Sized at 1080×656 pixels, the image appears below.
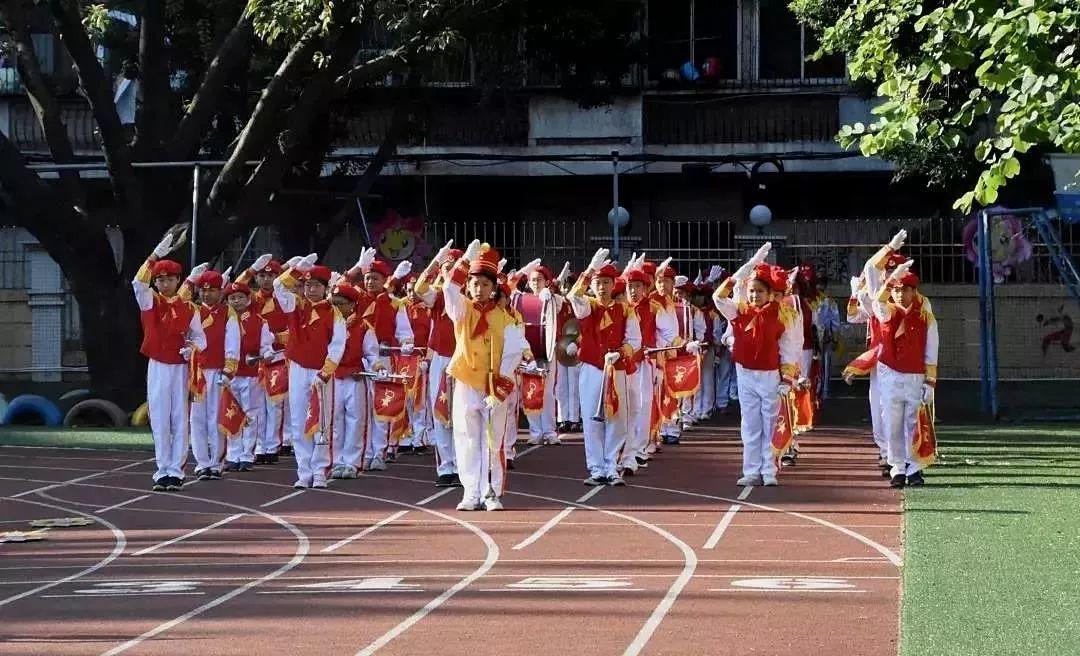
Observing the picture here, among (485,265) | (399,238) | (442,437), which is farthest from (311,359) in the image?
(399,238)

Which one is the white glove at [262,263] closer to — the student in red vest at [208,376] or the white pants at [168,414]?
the student in red vest at [208,376]

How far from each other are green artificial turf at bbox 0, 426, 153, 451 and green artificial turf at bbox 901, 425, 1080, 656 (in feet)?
31.4

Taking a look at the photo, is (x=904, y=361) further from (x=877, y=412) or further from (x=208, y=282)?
→ (x=208, y=282)

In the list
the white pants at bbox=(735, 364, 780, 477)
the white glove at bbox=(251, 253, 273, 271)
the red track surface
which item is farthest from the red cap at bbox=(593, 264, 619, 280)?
the white glove at bbox=(251, 253, 273, 271)

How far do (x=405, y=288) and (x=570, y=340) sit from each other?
2.33 metres

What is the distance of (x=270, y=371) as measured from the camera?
20000mm

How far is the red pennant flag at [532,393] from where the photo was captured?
20.7m

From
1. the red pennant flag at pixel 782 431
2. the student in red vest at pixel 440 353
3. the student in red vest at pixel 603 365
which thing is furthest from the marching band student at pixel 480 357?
the red pennant flag at pixel 782 431

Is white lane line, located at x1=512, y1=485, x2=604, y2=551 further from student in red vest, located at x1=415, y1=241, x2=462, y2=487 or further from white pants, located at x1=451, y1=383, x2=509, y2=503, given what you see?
student in red vest, located at x1=415, y1=241, x2=462, y2=487

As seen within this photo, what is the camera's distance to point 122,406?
26.6 m

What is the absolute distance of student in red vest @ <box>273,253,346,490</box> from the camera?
17953mm

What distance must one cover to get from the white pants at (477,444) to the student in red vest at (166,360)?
3223 mm

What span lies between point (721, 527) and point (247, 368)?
23.1ft

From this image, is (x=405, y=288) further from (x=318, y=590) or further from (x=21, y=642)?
(x=21, y=642)
